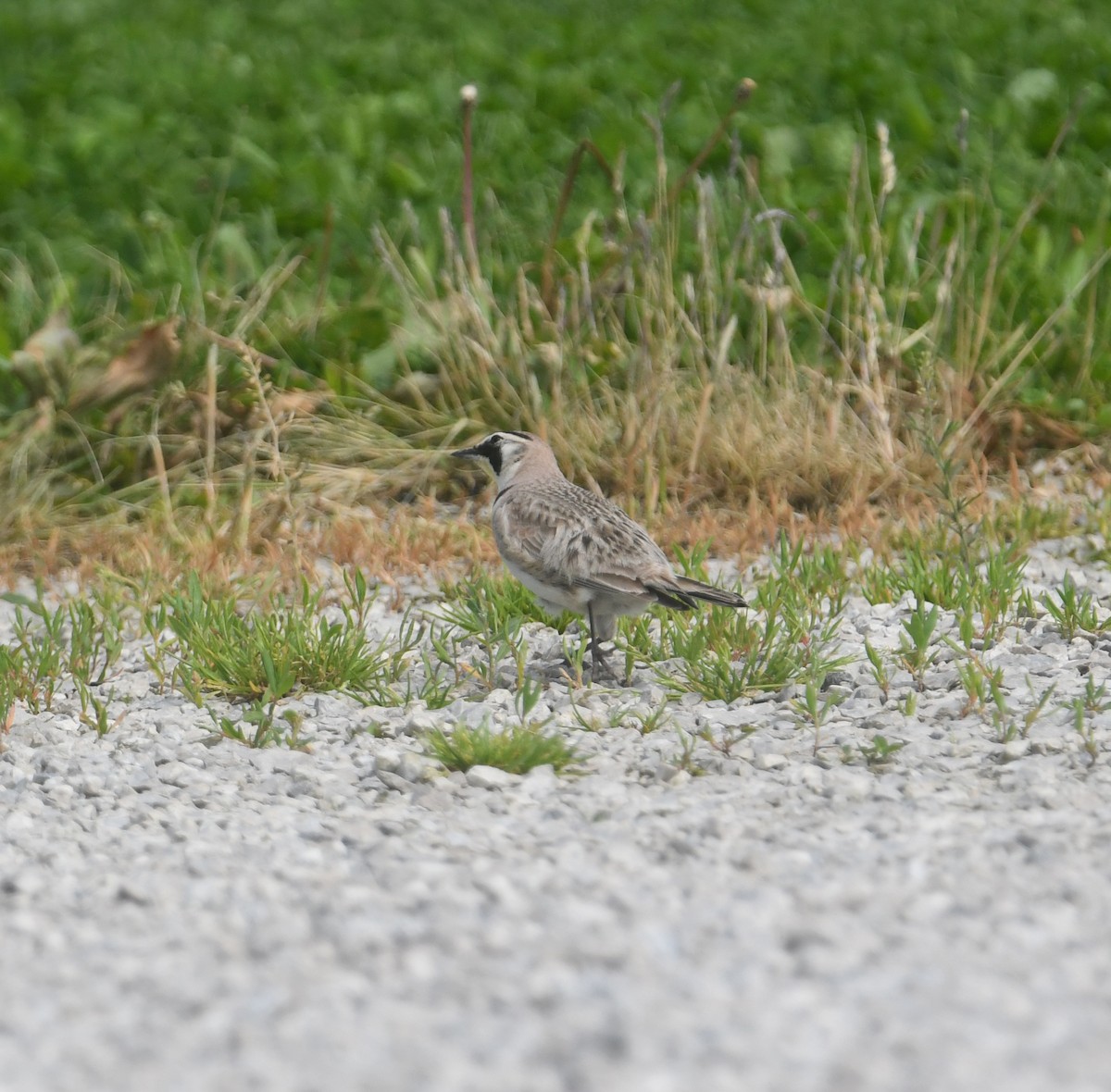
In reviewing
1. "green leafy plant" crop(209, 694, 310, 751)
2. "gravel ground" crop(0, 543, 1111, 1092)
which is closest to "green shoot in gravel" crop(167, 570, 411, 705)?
"green leafy plant" crop(209, 694, 310, 751)

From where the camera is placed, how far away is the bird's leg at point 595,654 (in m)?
5.27

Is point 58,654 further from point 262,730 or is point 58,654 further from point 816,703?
point 816,703

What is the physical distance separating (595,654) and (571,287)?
3390 mm

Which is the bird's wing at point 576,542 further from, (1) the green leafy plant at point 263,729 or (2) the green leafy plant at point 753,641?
(1) the green leafy plant at point 263,729

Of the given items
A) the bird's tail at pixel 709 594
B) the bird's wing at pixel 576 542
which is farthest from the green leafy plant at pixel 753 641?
the bird's wing at pixel 576 542

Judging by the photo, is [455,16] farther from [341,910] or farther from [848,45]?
[341,910]

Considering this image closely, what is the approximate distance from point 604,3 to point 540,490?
42.7 feet

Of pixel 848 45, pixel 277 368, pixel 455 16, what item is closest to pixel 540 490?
pixel 277 368

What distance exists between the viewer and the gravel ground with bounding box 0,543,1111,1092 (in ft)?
Answer: 9.29

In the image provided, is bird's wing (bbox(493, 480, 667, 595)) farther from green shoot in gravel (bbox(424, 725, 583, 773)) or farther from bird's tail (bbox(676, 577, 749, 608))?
green shoot in gravel (bbox(424, 725, 583, 773))

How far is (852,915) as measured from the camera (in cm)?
336

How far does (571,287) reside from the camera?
27.2 ft

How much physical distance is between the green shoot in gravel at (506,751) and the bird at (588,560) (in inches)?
29.0

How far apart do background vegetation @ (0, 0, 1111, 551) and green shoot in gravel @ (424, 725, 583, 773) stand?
188 centimetres
